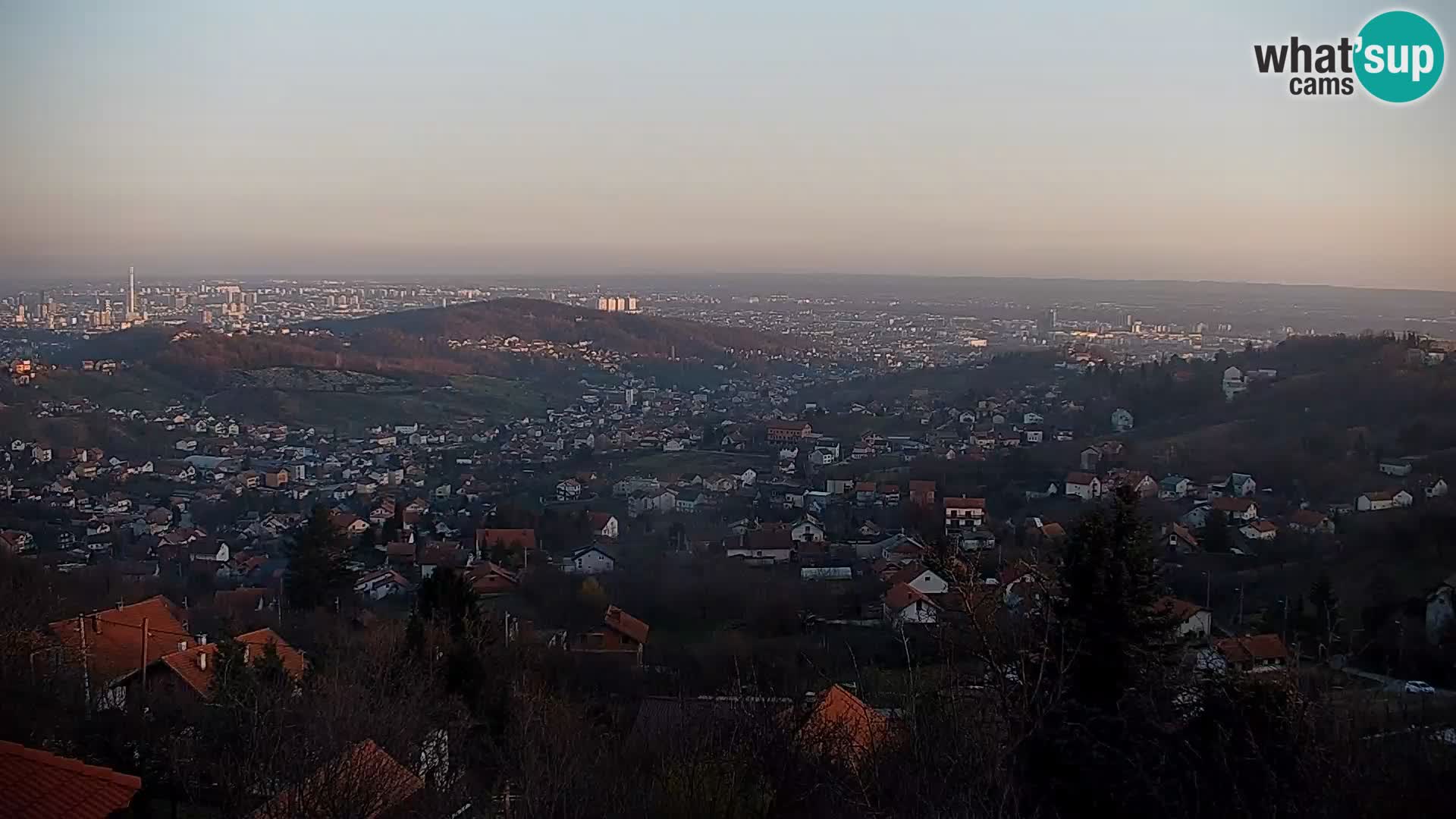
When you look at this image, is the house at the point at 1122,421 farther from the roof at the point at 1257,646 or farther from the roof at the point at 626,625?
the roof at the point at 1257,646

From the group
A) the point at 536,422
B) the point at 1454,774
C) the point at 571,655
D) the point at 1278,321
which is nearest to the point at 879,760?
the point at 1454,774

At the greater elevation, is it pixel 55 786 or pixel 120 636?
pixel 55 786

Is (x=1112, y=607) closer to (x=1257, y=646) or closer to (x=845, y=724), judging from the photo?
(x=845, y=724)

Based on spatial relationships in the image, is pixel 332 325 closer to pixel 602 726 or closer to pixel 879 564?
pixel 879 564

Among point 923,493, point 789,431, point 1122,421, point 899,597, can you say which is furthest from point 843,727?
point 1122,421

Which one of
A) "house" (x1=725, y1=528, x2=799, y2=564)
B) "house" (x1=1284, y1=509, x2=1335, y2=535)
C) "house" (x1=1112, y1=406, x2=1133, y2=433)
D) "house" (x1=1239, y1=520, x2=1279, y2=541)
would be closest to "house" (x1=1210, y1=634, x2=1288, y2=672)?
"house" (x1=1239, y1=520, x2=1279, y2=541)

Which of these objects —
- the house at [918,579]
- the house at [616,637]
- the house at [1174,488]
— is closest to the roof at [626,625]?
the house at [616,637]

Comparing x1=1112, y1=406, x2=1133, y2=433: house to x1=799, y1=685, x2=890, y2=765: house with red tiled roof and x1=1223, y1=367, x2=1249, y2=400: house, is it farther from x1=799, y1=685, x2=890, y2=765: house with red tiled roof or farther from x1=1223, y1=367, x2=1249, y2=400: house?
x1=799, y1=685, x2=890, y2=765: house with red tiled roof
